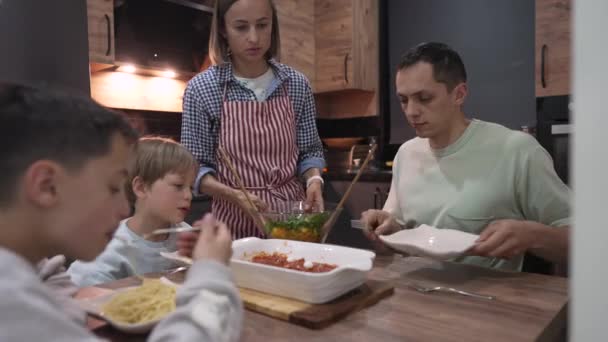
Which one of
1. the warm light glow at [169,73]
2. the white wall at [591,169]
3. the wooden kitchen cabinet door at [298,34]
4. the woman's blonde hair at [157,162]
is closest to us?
the white wall at [591,169]

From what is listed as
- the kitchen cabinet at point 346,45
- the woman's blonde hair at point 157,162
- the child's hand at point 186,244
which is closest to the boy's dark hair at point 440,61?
the woman's blonde hair at point 157,162

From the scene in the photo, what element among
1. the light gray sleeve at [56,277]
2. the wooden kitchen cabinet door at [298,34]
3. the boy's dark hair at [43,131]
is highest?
the wooden kitchen cabinet door at [298,34]

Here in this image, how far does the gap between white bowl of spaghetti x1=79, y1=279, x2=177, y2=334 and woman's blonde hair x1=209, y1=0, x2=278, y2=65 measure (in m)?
1.13

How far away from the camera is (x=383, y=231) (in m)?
1.39

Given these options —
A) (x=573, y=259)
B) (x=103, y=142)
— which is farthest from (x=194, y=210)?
(x=573, y=259)

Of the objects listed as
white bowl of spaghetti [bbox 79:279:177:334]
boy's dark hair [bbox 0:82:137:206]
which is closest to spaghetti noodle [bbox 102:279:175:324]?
white bowl of spaghetti [bbox 79:279:177:334]

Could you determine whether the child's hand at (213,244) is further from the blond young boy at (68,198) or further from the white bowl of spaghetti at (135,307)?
the white bowl of spaghetti at (135,307)

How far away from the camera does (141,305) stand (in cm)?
86

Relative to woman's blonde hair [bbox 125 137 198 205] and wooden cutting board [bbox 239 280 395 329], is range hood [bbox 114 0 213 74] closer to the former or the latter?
woman's blonde hair [bbox 125 137 198 205]

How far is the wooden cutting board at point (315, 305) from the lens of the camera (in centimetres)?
87

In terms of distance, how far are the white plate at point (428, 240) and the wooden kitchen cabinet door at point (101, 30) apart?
77.7 inches

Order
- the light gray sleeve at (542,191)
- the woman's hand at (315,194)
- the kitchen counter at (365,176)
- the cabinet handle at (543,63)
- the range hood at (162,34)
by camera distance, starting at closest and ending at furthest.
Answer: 1. the light gray sleeve at (542,191)
2. the woman's hand at (315,194)
3. the range hood at (162,34)
4. the cabinet handle at (543,63)
5. the kitchen counter at (365,176)

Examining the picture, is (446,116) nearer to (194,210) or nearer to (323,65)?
(194,210)

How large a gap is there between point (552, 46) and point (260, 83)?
1.86m
